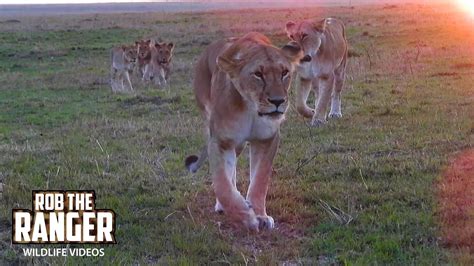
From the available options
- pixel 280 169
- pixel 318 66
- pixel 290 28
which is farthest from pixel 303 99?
pixel 280 169

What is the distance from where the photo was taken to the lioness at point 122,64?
16191 mm

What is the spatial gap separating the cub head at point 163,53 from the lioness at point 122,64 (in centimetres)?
68

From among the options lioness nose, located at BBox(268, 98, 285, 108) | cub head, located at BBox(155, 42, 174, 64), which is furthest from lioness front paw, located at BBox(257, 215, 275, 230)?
cub head, located at BBox(155, 42, 174, 64)

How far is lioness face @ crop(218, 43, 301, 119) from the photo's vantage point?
429 centimetres

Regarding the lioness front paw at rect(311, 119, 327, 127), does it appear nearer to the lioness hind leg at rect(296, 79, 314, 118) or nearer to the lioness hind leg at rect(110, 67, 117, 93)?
the lioness hind leg at rect(296, 79, 314, 118)

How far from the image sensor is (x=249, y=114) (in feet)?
15.0

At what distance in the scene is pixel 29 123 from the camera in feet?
35.5

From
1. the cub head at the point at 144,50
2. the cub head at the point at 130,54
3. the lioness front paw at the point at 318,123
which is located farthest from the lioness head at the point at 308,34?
the cub head at the point at 144,50

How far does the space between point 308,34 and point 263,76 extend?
199 inches

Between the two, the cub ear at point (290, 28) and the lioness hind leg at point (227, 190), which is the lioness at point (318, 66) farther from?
the lioness hind leg at point (227, 190)

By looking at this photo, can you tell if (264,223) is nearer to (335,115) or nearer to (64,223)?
(64,223)

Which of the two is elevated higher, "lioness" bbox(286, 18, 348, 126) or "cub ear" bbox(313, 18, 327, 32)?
"cub ear" bbox(313, 18, 327, 32)

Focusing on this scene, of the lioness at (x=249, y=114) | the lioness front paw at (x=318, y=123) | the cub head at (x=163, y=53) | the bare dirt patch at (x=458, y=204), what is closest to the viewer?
the lioness at (x=249, y=114)

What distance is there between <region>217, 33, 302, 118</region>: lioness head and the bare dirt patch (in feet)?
4.39
